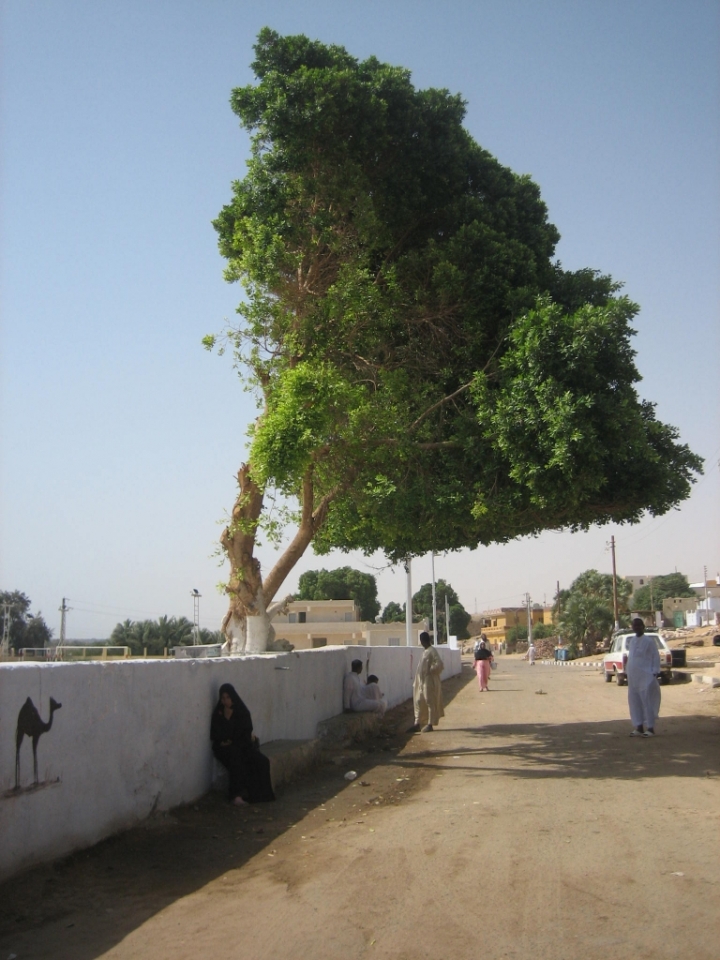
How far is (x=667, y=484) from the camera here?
43.7ft

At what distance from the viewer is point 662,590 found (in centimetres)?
14575

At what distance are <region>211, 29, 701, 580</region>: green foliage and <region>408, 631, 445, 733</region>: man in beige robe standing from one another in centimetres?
247

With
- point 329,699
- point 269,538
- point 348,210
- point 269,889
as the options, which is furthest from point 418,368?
point 269,889

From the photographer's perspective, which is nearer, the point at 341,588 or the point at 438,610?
the point at 341,588

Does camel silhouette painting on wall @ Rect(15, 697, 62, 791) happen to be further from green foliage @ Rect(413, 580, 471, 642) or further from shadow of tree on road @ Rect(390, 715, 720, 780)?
green foliage @ Rect(413, 580, 471, 642)

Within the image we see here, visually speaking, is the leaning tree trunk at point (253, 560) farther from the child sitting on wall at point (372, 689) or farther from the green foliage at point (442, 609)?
the green foliage at point (442, 609)

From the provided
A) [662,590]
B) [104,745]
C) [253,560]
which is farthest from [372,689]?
[662,590]

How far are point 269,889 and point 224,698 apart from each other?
3.76 meters

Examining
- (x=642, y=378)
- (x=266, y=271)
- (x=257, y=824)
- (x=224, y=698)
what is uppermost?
(x=266, y=271)

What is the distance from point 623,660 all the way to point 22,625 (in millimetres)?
55949

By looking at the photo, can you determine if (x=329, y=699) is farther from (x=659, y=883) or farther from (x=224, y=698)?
(x=659, y=883)

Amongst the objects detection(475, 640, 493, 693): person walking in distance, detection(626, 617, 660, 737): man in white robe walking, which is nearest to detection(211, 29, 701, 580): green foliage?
detection(626, 617, 660, 737): man in white robe walking

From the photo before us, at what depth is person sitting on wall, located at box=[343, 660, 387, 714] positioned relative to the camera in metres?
16.7

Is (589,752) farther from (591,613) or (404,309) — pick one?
(591,613)
